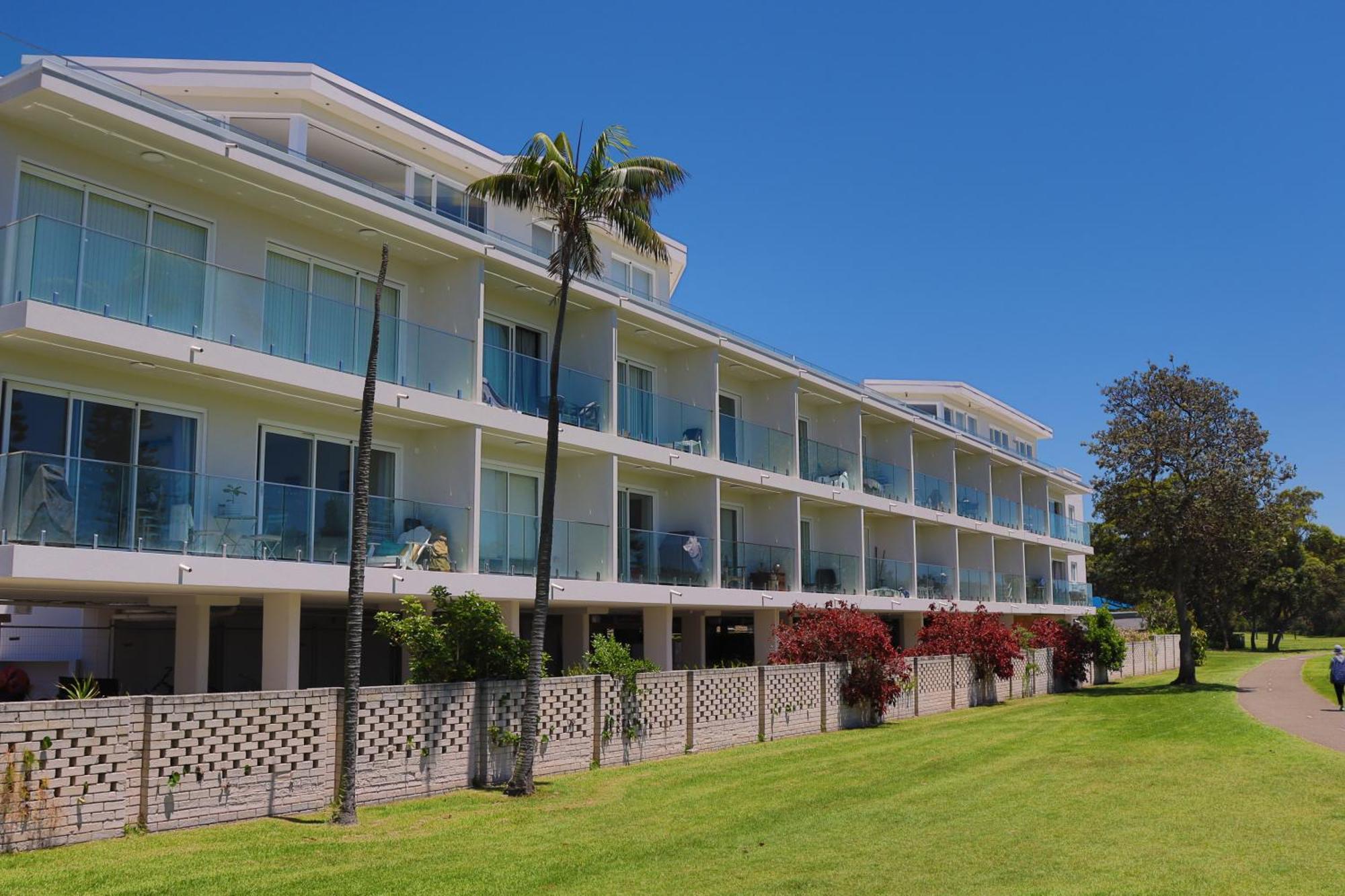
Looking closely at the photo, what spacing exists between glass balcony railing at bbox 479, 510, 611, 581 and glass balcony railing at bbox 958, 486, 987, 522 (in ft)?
73.5

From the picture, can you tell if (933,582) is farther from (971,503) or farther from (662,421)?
(662,421)

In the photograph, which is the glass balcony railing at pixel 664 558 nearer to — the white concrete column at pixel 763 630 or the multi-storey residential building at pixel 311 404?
the multi-storey residential building at pixel 311 404

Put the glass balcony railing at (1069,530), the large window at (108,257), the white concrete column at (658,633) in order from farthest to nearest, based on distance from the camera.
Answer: the glass balcony railing at (1069,530)
the white concrete column at (658,633)
the large window at (108,257)

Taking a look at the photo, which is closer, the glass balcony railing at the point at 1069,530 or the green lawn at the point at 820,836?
the green lawn at the point at 820,836

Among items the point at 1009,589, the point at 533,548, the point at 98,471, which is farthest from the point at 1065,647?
the point at 98,471

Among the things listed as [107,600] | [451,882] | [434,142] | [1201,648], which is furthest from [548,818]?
[1201,648]

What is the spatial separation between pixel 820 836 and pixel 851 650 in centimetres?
1451

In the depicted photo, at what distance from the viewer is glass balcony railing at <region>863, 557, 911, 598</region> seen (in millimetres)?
37375

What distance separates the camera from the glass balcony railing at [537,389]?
76.6 feet

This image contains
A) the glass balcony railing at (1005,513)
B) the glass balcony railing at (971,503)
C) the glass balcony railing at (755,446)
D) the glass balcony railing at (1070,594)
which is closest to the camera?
the glass balcony railing at (755,446)

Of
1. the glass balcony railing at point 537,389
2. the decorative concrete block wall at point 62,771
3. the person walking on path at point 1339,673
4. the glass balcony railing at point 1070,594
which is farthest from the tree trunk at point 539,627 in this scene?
the glass balcony railing at point 1070,594

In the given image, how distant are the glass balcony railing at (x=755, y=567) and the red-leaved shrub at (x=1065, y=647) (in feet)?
44.4

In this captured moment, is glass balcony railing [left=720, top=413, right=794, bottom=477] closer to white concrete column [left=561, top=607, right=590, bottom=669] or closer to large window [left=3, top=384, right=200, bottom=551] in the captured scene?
white concrete column [left=561, top=607, right=590, bottom=669]

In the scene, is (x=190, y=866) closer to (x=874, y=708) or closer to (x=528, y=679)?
(x=528, y=679)
